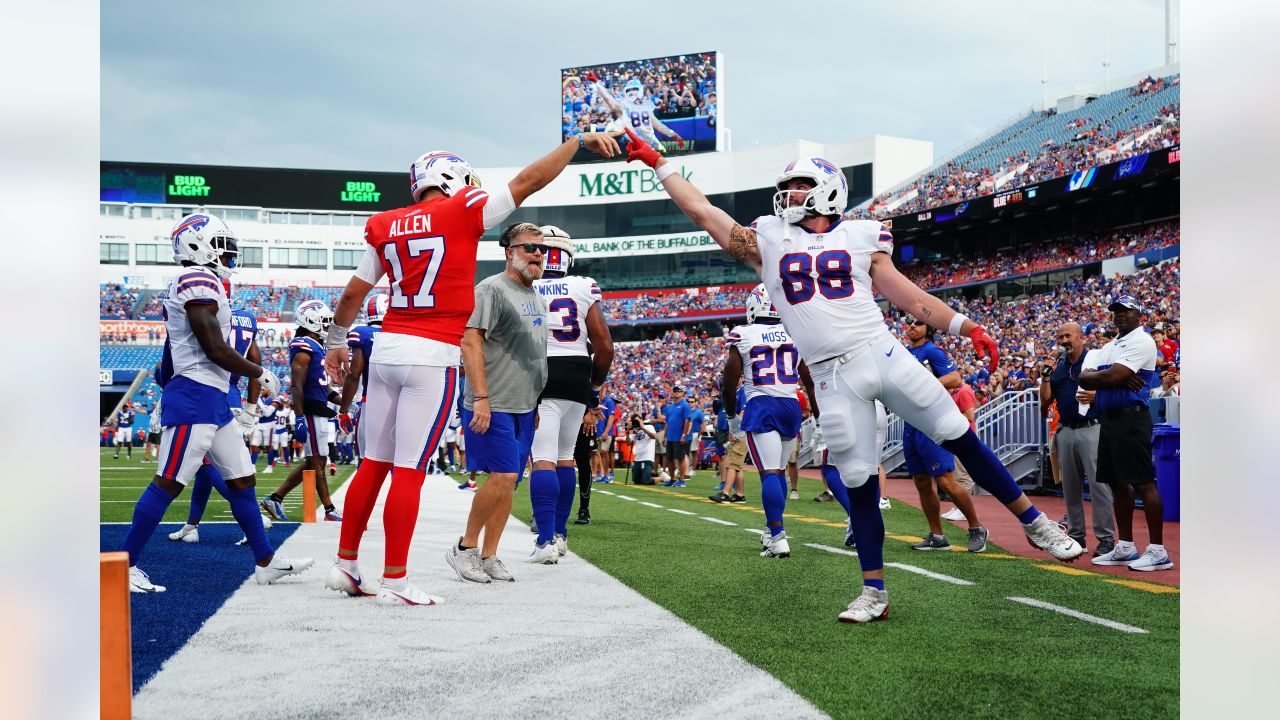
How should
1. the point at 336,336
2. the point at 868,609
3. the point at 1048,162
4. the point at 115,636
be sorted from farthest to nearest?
the point at 1048,162 → the point at 336,336 → the point at 868,609 → the point at 115,636

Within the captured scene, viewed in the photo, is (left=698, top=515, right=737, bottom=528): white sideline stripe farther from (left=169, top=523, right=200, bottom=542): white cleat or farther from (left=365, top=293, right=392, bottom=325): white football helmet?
(left=169, top=523, right=200, bottom=542): white cleat

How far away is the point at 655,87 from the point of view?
2299 inches

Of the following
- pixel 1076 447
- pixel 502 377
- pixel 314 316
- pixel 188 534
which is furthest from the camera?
pixel 314 316

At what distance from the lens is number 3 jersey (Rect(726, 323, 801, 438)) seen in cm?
830

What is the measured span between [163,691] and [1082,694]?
2.90m

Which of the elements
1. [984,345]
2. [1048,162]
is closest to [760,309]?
[984,345]

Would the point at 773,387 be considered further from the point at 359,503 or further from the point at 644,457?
the point at 644,457

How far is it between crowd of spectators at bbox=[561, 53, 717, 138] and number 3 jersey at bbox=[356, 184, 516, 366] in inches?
2113

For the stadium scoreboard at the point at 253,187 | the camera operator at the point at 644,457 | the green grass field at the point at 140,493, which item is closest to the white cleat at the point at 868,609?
the green grass field at the point at 140,493

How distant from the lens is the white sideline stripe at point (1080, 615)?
15.3ft

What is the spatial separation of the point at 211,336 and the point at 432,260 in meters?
1.47

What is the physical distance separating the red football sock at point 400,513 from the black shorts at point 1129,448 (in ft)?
16.6
